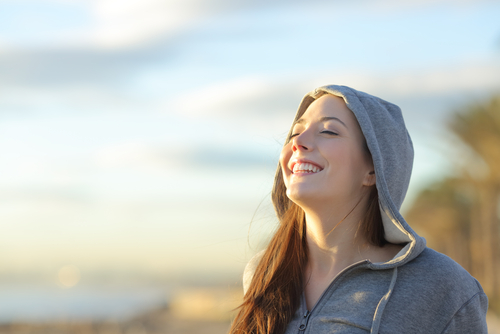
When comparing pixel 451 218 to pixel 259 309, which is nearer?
pixel 259 309

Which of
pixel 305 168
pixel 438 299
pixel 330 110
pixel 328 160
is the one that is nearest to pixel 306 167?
pixel 305 168

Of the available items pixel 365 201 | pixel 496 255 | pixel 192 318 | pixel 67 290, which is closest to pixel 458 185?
pixel 496 255

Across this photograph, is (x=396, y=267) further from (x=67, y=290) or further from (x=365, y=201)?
(x=67, y=290)

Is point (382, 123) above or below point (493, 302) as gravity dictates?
above

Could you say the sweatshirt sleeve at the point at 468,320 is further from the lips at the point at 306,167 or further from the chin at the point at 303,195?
the lips at the point at 306,167

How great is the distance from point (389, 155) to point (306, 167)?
539 mm

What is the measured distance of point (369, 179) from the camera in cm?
371

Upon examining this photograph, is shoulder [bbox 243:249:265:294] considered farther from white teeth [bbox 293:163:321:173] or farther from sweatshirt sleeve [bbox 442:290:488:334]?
sweatshirt sleeve [bbox 442:290:488:334]

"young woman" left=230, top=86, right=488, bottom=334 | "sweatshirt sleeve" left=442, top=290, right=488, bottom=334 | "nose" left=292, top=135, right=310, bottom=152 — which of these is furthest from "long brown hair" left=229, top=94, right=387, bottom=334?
"sweatshirt sleeve" left=442, top=290, right=488, bottom=334

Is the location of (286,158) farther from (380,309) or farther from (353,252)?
(380,309)

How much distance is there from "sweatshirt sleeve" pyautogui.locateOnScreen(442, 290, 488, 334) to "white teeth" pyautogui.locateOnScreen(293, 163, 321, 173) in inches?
45.4

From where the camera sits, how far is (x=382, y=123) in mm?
3658

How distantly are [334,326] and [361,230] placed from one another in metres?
0.70

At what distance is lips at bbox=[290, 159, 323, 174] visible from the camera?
3553mm
